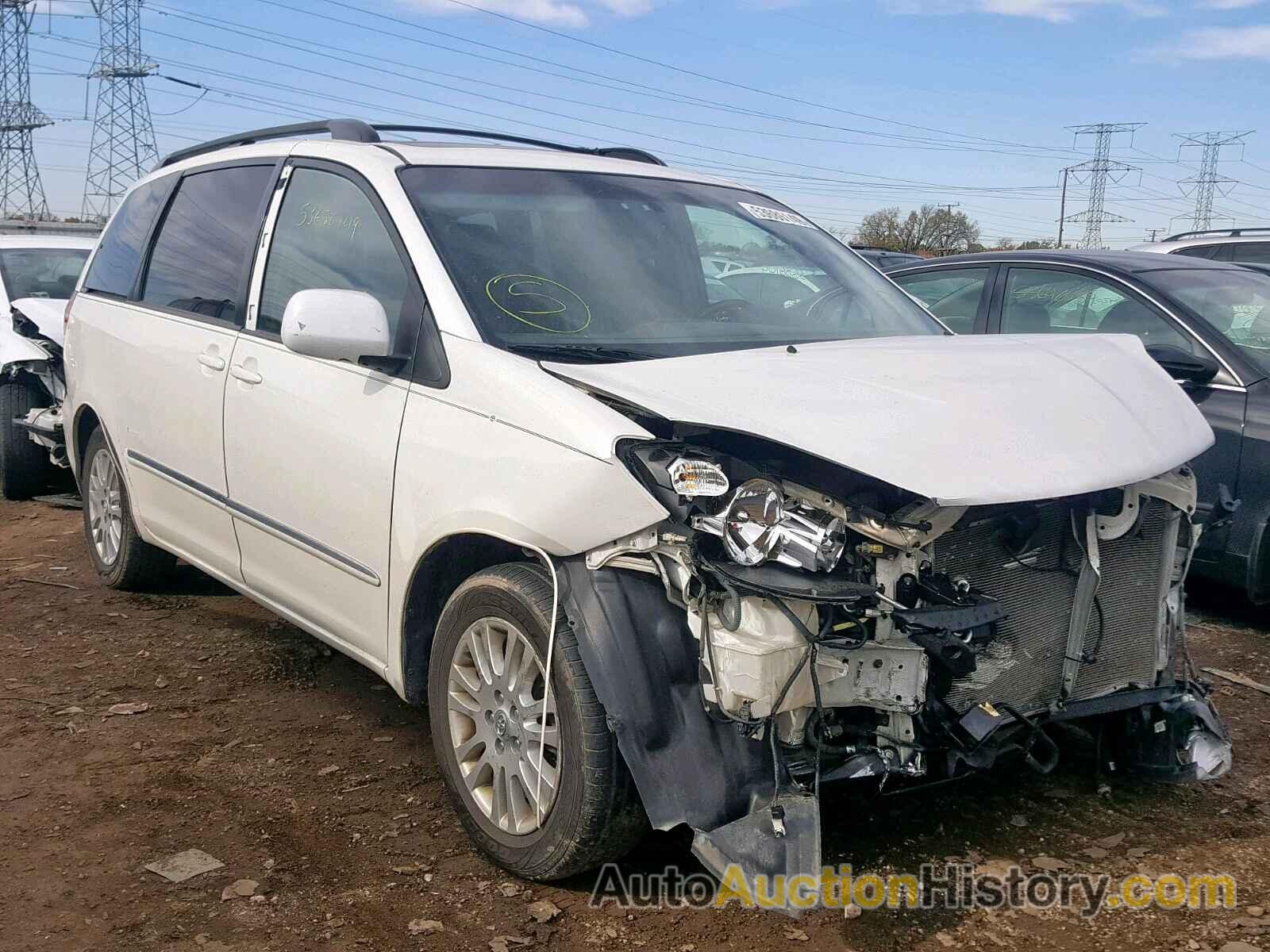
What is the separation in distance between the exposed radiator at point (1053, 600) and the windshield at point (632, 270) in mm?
963

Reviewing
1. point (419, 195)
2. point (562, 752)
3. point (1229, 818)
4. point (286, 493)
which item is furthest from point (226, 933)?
point (1229, 818)

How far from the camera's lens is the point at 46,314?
7.94 metres

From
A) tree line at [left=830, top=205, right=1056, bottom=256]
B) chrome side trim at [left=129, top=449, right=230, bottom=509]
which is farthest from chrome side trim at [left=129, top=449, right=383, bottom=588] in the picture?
tree line at [left=830, top=205, right=1056, bottom=256]

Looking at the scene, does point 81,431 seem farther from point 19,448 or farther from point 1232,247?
point 1232,247

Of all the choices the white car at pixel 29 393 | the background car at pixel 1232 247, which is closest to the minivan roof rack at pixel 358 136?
the white car at pixel 29 393

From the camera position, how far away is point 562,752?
285 cm

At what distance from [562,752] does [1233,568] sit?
3531 millimetres

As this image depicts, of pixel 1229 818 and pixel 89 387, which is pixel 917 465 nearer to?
pixel 1229 818

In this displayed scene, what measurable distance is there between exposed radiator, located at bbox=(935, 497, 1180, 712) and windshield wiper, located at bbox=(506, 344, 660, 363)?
0.98 meters

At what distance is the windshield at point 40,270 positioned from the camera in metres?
8.95

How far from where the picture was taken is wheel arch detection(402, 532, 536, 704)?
3.18 meters

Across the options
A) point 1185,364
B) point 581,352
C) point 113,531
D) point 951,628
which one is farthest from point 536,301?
point 113,531

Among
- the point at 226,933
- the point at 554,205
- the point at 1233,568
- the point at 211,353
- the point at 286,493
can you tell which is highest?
the point at 554,205

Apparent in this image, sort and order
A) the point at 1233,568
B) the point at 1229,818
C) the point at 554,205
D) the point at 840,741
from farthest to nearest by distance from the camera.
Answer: the point at 1233,568 < the point at 554,205 < the point at 1229,818 < the point at 840,741
